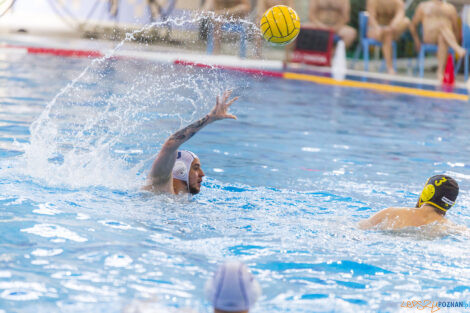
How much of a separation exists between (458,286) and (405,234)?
0.77 meters

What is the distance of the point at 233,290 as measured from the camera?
226 centimetres

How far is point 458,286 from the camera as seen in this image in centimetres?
354

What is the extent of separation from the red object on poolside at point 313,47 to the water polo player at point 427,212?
11923 millimetres

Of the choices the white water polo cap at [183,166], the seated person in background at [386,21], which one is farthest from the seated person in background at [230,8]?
the white water polo cap at [183,166]

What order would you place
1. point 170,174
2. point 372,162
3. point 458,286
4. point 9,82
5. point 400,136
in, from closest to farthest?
point 458,286
point 170,174
point 372,162
point 400,136
point 9,82

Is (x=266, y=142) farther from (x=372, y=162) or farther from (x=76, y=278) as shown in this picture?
(x=76, y=278)

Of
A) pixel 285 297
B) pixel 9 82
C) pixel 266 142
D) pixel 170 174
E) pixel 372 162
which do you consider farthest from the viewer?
pixel 9 82

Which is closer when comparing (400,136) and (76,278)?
(76,278)

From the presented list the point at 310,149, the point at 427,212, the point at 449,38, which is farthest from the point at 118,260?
the point at 449,38

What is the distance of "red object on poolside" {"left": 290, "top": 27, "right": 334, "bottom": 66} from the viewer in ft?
52.4

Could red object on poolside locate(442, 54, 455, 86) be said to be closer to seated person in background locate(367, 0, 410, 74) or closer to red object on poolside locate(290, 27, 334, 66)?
seated person in background locate(367, 0, 410, 74)

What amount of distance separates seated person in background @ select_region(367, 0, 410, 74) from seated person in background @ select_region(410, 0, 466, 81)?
402 mm

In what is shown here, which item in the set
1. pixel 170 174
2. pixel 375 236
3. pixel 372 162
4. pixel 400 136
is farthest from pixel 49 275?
pixel 400 136

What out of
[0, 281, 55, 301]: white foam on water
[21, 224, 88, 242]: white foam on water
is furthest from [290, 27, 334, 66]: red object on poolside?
[0, 281, 55, 301]: white foam on water
